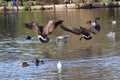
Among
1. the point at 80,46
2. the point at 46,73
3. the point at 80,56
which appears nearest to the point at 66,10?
the point at 80,46

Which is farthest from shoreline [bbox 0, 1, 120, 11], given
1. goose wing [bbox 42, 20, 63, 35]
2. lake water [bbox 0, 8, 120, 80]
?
goose wing [bbox 42, 20, 63, 35]

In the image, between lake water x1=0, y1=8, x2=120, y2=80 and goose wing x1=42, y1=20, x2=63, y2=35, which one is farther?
goose wing x1=42, y1=20, x2=63, y2=35

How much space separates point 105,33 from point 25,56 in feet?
28.7

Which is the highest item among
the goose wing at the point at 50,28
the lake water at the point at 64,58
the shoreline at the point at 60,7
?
the goose wing at the point at 50,28

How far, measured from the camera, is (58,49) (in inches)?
897

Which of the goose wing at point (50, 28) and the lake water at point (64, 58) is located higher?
the goose wing at point (50, 28)

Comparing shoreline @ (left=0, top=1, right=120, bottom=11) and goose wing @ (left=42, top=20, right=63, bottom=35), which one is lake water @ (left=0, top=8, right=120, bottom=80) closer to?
goose wing @ (left=42, top=20, right=63, bottom=35)

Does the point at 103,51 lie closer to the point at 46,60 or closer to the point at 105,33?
the point at 46,60

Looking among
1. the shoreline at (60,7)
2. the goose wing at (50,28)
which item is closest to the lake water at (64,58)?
the goose wing at (50,28)

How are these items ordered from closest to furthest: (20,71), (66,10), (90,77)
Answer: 1. (90,77)
2. (20,71)
3. (66,10)

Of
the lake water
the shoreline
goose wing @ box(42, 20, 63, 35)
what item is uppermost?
goose wing @ box(42, 20, 63, 35)

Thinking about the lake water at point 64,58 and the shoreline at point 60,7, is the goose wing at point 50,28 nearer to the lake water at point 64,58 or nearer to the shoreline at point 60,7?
the lake water at point 64,58

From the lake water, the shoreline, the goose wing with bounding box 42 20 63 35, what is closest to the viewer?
the lake water

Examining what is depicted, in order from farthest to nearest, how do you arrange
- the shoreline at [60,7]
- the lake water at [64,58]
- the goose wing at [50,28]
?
the shoreline at [60,7] < the goose wing at [50,28] < the lake water at [64,58]
